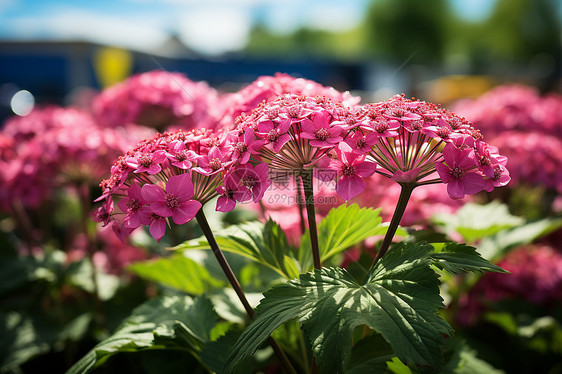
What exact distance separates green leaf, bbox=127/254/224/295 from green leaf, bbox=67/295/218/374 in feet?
0.83

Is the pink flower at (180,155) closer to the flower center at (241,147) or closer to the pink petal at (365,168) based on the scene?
the flower center at (241,147)

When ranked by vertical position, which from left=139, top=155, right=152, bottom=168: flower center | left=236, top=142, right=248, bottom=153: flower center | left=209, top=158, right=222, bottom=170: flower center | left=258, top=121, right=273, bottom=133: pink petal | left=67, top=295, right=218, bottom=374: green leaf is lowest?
left=67, top=295, right=218, bottom=374: green leaf

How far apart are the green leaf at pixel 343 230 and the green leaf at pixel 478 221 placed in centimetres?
74

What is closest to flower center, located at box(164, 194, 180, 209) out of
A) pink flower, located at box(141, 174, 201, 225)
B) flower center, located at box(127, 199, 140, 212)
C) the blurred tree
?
pink flower, located at box(141, 174, 201, 225)

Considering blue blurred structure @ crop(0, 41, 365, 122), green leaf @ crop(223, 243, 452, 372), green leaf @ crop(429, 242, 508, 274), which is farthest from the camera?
blue blurred structure @ crop(0, 41, 365, 122)

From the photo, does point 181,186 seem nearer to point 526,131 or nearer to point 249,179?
point 249,179

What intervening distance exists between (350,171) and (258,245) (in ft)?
1.55

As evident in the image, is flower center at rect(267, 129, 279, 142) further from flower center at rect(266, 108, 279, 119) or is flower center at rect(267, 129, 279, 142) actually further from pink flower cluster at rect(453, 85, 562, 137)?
pink flower cluster at rect(453, 85, 562, 137)

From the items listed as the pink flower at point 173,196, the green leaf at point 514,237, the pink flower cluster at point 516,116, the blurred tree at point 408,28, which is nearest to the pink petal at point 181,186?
the pink flower at point 173,196

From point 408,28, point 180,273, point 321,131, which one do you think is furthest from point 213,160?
point 408,28

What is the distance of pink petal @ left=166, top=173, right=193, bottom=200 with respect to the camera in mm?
1354

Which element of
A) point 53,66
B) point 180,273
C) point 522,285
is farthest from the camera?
point 53,66

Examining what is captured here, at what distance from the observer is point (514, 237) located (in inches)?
99.4

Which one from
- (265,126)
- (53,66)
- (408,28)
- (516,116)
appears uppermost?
(408,28)
